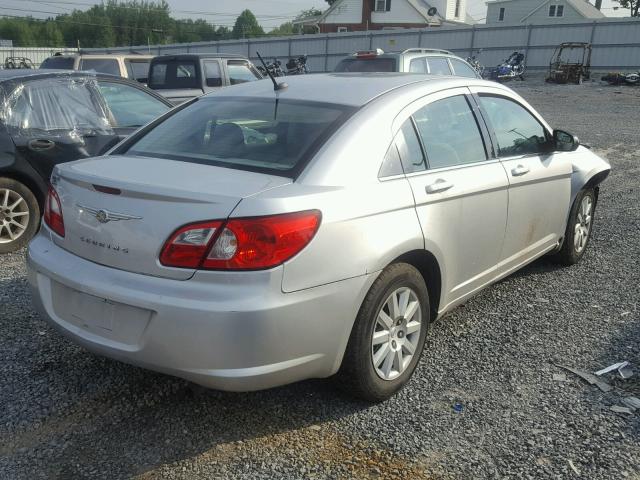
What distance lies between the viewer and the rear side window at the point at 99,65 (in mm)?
12414

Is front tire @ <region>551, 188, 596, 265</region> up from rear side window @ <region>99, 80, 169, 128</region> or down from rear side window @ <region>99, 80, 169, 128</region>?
down

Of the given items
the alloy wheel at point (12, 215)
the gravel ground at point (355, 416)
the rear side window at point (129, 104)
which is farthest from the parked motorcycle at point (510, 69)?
the gravel ground at point (355, 416)

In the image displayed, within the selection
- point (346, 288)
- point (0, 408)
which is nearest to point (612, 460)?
point (346, 288)

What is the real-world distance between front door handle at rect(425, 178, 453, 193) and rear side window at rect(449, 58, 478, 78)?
836 cm

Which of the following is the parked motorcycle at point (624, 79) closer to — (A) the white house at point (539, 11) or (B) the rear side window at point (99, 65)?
(B) the rear side window at point (99, 65)

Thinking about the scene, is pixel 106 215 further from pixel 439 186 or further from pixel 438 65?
pixel 438 65

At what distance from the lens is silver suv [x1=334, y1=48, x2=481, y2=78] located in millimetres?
10023

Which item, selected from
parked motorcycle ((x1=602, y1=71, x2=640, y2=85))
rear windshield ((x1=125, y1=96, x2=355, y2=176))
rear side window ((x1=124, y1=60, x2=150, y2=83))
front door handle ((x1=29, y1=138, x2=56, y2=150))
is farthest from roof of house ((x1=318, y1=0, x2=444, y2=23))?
rear windshield ((x1=125, y1=96, x2=355, y2=176))

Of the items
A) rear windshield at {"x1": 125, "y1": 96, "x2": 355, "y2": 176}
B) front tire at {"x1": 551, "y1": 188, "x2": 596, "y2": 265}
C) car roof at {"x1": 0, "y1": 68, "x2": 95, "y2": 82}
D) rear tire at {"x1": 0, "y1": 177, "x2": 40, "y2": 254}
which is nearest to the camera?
rear windshield at {"x1": 125, "y1": 96, "x2": 355, "y2": 176}

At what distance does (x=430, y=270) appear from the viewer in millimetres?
3428

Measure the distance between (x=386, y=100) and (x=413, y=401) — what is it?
1.62 m

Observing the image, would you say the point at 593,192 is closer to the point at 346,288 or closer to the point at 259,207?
the point at 346,288

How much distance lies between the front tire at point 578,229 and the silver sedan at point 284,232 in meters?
1.32

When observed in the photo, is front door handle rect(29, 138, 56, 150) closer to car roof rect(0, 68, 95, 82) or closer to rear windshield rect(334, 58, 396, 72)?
car roof rect(0, 68, 95, 82)
